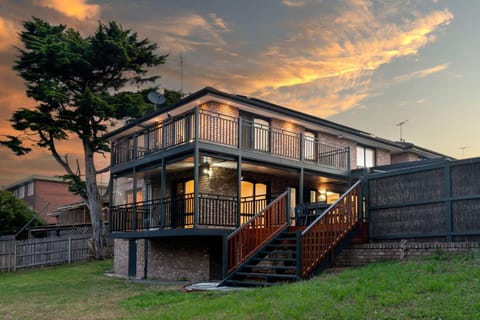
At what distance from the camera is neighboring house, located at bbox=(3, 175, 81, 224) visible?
4872 centimetres

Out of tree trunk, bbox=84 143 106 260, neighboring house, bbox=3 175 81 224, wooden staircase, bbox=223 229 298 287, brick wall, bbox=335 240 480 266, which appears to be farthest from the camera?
neighboring house, bbox=3 175 81 224

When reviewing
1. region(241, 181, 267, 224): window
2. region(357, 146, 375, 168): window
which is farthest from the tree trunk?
region(357, 146, 375, 168): window

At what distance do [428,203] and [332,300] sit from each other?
224 inches

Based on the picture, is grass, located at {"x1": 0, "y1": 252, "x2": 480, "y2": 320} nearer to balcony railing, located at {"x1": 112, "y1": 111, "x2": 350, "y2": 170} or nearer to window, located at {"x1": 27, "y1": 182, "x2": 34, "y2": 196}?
balcony railing, located at {"x1": 112, "y1": 111, "x2": 350, "y2": 170}

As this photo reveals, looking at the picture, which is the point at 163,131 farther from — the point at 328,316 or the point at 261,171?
the point at 328,316

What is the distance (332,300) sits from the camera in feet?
27.5

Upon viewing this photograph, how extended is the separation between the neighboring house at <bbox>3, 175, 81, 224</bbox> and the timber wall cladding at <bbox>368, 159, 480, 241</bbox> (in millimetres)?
40259

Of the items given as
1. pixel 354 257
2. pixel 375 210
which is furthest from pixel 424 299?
pixel 375 210

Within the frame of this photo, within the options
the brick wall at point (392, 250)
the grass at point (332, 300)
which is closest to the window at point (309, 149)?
the brick wall at point (392, 250)

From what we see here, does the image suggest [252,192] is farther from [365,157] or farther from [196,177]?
[365,157]

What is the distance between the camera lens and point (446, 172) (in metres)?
12.6

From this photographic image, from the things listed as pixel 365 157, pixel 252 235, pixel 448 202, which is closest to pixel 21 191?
pixel 365 157

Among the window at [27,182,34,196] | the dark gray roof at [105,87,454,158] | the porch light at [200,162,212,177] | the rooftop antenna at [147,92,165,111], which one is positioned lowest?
the porch light at [200,162,212,177]

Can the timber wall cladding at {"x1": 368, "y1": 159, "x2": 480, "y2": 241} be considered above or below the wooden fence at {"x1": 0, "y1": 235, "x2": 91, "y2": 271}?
above
